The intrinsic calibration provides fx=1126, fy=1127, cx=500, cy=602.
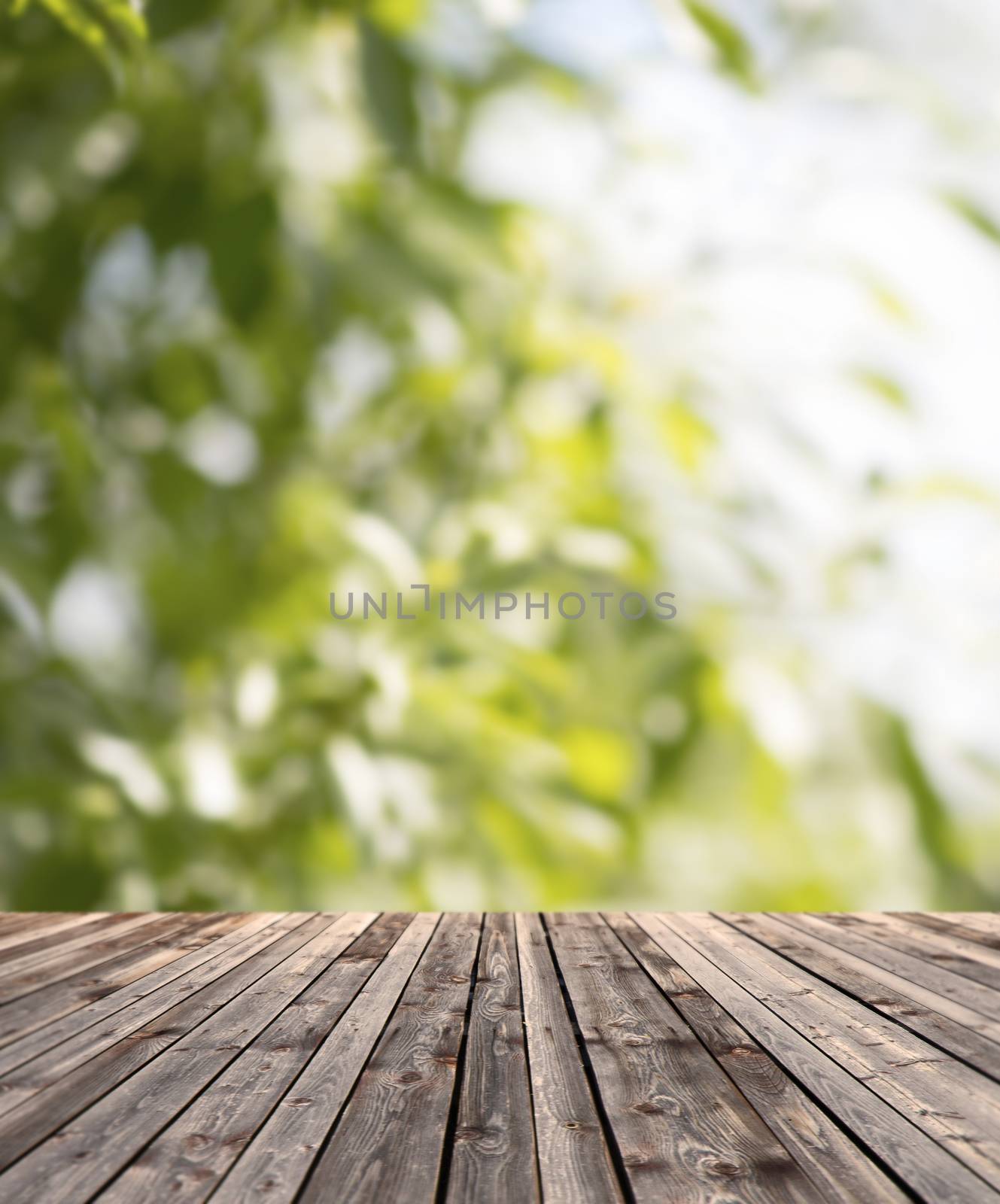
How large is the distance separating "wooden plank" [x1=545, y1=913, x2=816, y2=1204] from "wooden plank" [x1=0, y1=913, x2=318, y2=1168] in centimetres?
42

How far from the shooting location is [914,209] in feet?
6.44

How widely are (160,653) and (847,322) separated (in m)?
1.29

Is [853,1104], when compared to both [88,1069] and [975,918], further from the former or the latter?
[975,918]

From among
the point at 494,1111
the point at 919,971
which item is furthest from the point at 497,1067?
the point at 919,971

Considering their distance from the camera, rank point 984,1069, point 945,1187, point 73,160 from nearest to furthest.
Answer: point 945,1187
point 984,1069
point 73,160

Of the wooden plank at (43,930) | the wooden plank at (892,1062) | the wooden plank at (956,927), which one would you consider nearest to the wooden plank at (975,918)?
the wooden plank at (956,927)

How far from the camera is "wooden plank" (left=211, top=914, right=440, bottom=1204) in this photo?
2.60 ft

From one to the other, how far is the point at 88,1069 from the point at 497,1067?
1.24ft

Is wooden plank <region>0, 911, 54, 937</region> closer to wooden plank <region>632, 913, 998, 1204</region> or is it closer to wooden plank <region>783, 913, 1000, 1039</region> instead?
wooden plank <region>632, 913, 998, 1204</region>

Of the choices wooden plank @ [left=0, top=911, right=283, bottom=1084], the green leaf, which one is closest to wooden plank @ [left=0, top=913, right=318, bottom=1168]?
wooden plank @ [left=0, top=911, right=283, bottom=1084]

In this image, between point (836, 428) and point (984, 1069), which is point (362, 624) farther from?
point (984, 1069)

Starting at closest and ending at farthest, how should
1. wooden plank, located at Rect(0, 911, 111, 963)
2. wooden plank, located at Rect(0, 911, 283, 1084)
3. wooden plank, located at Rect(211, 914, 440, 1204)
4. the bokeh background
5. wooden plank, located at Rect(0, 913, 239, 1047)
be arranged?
wooden plank, located at Rect(211, 914, 440, 1204) → wooden plank, located at Rect(0, 911, 283, 1084) → wooden plank, located at Rect(0, 913, 239, 1047) → wooden plank, located at Rect(0, 911, 111, 963) → the bokeh background

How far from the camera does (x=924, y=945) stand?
5.39 feet

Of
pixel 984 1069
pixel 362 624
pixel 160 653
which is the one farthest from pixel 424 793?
pixel 984 1069
